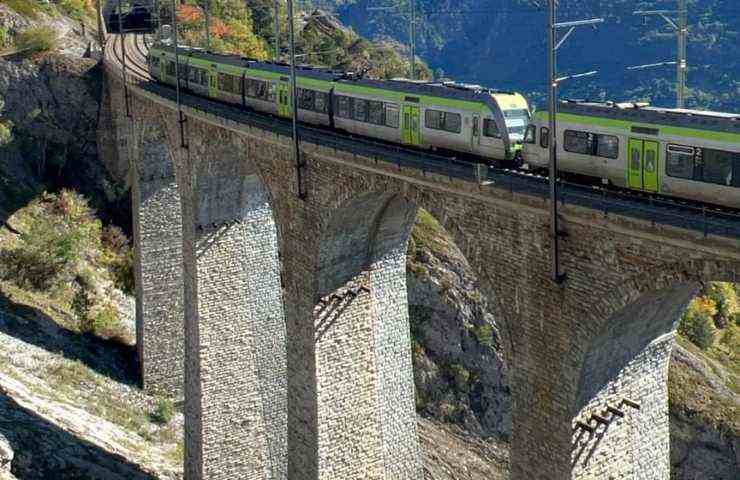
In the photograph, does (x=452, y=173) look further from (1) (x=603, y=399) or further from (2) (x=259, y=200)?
(2) (x=259, y=200)

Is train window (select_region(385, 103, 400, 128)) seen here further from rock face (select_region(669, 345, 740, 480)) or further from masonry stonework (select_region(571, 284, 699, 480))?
rock face (select_region(669, 345, 740, 480))

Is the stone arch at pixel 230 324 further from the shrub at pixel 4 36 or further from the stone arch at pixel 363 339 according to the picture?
the shrub at pixel 4 36

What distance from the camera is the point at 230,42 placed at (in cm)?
8000

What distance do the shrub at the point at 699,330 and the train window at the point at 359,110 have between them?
89.3 ft

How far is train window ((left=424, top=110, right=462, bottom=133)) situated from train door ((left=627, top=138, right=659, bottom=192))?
607 cm

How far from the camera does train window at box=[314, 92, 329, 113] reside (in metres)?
30.8

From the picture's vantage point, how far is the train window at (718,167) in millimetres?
18125

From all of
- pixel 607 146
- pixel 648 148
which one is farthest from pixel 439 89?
pixel 648 148

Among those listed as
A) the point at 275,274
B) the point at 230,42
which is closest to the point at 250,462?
the point at 275,274

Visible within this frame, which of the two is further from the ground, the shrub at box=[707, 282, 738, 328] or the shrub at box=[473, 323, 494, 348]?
the shrub at box=[473, 323, 494, 348]

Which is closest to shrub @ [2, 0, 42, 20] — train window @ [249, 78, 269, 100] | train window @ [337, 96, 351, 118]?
train window @ [249, 78, 269, 100]

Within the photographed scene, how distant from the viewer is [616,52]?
4347 centimetres

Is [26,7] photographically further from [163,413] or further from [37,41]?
[163,413]

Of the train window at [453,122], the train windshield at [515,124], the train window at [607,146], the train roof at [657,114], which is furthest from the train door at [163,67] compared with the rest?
the train window at [607,146]
